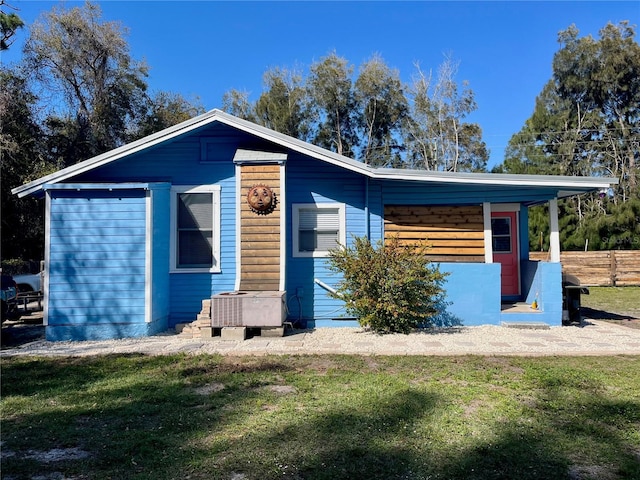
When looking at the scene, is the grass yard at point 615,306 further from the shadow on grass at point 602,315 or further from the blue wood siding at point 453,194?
the blue wood siding at point 453,194

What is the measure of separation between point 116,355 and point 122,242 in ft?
7.01

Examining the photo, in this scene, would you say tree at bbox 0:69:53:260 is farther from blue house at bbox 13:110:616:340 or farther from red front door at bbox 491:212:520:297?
red front door at bbox 491:212:520:297

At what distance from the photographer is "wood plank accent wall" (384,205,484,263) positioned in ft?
27.3

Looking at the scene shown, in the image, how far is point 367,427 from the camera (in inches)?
133

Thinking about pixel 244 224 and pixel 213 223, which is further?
pixel 213 223

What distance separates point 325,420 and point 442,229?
224 inches

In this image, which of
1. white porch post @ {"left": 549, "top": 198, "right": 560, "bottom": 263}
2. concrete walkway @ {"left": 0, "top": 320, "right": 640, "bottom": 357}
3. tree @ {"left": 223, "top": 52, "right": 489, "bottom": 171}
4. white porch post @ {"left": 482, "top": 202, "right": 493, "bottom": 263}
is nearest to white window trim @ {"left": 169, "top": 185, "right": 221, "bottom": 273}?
concrete walkway @ {"left": 0, "top": 320, "right": 640, "bottom": 357}

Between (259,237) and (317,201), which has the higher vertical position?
(317,201)

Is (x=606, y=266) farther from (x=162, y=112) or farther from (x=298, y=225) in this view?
(x=162, y=112)

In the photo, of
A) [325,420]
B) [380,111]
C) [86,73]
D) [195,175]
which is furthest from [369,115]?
[325,420]

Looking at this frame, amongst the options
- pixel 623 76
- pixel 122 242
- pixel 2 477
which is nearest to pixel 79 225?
pixel 122 242

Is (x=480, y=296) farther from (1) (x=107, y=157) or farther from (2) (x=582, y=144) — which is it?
(2) (x=582, y=144)

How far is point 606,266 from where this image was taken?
17.9m

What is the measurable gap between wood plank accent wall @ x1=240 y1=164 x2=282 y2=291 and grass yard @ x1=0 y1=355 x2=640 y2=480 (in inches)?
92.2
